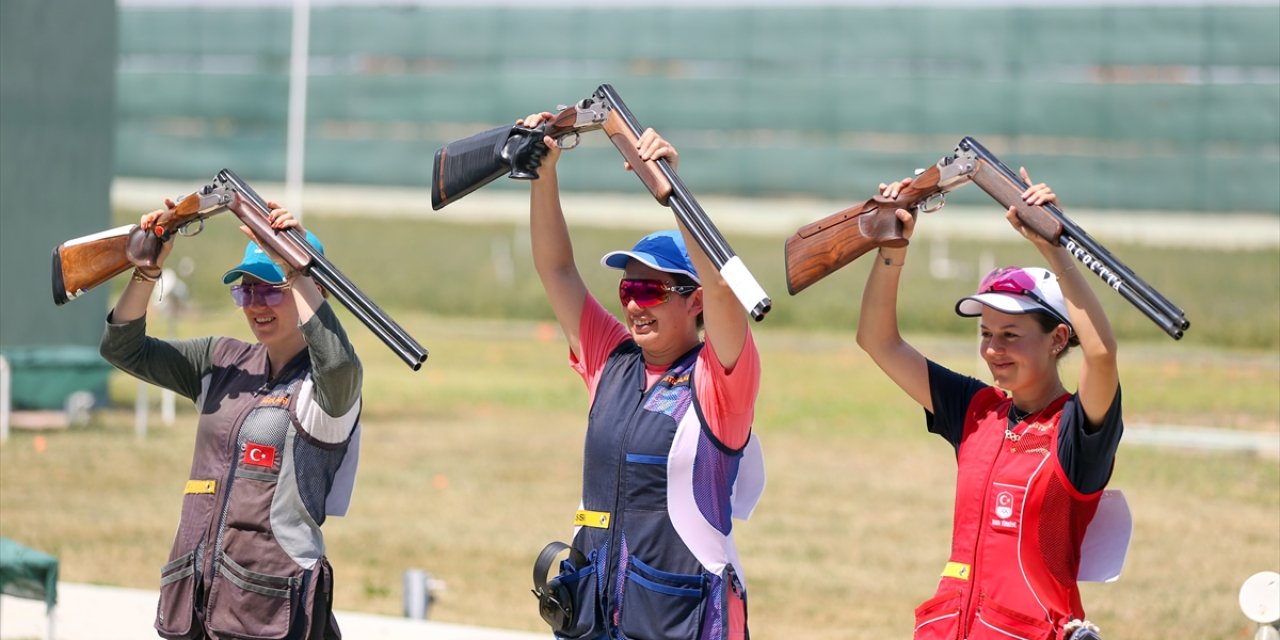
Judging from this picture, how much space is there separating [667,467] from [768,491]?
390 inches

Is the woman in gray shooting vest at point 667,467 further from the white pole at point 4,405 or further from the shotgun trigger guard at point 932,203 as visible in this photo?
the white pole at point 4,405

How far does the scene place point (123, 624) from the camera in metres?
8.25

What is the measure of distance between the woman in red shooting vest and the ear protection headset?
104cm

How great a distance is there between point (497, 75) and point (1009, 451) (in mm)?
44571

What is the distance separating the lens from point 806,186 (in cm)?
4541

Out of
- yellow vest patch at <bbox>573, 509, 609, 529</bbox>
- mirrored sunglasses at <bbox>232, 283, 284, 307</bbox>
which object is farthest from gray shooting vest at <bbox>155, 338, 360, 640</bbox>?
yellow vest patch at <bbox>573, 509, 609, 529</bbox>

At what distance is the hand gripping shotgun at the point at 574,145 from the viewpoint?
4.42m

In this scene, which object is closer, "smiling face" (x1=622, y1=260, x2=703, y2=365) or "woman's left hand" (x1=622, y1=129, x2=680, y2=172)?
"woman's left hand" (x1=622, y1=129, x2=680, y2=172)

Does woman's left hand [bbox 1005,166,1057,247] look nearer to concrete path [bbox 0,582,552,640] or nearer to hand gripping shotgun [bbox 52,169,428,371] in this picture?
hand gripping shotgun [bbox 52,169,428,371]

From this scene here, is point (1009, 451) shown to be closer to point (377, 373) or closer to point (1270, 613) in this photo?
point (1270, 613)

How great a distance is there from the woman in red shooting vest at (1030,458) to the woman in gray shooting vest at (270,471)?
6.34 feet

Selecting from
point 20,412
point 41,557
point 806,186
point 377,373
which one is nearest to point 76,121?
point 20,412

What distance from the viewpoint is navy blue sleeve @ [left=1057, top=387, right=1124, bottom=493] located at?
4.49 m

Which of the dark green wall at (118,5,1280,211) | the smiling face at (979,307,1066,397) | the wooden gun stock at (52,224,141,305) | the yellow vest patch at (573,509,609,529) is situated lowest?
the yellow vest patch at (573,509,609,529)
